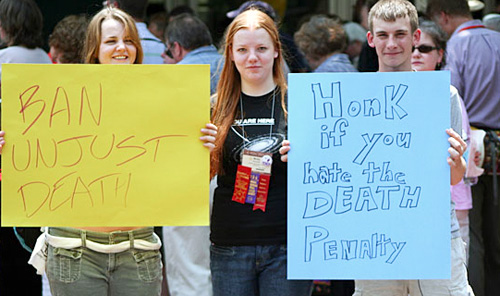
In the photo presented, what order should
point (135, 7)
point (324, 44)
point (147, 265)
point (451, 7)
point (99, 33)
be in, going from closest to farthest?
point (147, 265) → point (99, 33) → point (451, 7) → point (135, 7) → point (324, 44)

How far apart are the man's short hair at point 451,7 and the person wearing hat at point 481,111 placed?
0.17 meters

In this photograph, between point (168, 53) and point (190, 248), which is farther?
point (168, 53)

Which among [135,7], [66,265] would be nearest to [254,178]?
[66,265]

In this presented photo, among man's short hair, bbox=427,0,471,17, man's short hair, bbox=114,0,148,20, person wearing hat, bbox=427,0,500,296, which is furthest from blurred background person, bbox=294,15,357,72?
man's short hair, bbox=114,0,148,20

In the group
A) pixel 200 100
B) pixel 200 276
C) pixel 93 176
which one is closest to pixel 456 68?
pixel 200 276

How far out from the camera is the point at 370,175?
350 cm

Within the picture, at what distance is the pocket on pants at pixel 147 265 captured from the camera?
3535mm

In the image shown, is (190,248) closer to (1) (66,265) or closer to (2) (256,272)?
(2) (256,272)

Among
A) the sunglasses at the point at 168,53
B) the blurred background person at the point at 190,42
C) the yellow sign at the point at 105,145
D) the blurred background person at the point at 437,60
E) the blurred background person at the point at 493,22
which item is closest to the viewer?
the yellow sign at the point at 105,145

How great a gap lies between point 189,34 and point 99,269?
2.44 metres

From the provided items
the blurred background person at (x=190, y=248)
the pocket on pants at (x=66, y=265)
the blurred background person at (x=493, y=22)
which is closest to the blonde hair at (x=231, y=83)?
the pocket on pants at (x=66, y=265)

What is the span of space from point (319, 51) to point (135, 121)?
2934mm

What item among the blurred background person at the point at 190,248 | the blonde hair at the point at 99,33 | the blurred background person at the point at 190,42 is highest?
the blonde hair at the point at 99,33

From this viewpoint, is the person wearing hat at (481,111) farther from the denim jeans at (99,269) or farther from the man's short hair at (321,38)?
the denim jeans at (99,269)
